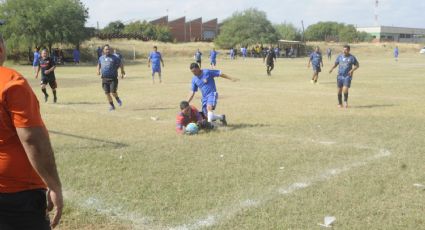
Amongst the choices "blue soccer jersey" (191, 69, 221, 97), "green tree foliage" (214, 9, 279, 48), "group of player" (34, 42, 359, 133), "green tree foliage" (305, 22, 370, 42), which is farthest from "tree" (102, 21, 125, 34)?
"blue soccer jersey" (191, 69, 221, 97)

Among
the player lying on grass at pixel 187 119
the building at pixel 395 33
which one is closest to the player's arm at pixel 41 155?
the player lying on grass at pixel 187 119

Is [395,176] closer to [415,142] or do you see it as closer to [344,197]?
[344,197]

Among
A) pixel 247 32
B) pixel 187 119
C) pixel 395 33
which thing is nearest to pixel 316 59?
pixel 187 119

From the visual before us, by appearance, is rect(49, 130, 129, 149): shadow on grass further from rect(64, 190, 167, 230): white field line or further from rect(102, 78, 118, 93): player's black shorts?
rect(102, 78, 118, 93): player's black shorts

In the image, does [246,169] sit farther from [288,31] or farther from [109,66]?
[288,31]

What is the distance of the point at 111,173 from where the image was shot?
21.7ft

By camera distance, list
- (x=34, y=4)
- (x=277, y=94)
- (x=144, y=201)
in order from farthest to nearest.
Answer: (x=34, y=4)
(x=277, y=94)
(x=144, y=201)

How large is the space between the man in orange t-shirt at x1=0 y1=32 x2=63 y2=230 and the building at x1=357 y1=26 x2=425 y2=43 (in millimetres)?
150671

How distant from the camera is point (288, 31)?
10575 centimetres

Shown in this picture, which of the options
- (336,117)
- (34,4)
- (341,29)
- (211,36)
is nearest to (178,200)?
(336,117)

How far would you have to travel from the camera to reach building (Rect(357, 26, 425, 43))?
146625 mm

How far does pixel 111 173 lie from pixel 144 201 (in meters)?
1.34

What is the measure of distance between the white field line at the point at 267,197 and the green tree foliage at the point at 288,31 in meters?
96.8

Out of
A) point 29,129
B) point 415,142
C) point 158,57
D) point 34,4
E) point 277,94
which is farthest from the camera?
point 34,4
